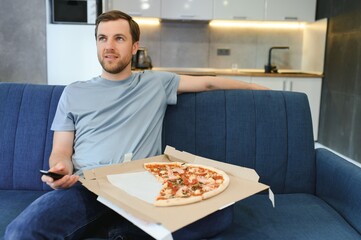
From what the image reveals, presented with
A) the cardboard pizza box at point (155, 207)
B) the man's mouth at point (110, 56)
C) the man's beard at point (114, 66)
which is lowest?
the cardboard pizza box at point (155, 207)

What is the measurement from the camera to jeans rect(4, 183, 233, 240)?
3.59 feet

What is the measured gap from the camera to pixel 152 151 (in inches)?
61.0

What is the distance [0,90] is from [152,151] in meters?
0.85

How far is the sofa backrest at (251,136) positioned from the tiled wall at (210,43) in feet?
10.4

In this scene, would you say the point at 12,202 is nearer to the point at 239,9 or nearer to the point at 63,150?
the point at 63,150

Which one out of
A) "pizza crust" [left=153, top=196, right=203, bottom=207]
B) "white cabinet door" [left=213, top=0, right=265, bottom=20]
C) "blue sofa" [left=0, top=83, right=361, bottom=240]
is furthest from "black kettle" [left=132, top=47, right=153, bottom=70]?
"pizza crust" [left=153, top=196, right=203, bottom=207]

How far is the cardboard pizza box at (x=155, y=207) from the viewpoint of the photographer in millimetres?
970

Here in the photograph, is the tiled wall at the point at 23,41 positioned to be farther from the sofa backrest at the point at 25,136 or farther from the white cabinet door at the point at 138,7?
the sofa backrest at the point at 25,136

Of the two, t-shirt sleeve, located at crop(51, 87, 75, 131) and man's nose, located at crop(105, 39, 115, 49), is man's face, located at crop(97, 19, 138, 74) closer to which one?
man's nose, located at crop(105, 39, 115, 49)

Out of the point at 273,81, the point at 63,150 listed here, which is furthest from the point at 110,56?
the point at 273,81

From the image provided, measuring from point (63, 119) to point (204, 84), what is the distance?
2.26ft

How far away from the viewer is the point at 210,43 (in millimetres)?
4824

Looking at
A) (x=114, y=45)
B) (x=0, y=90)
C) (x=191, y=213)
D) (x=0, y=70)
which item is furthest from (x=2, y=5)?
(x=191, y=213)

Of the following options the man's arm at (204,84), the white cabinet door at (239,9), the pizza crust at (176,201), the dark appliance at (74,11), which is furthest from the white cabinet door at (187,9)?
the pizza crust at (176,201)
